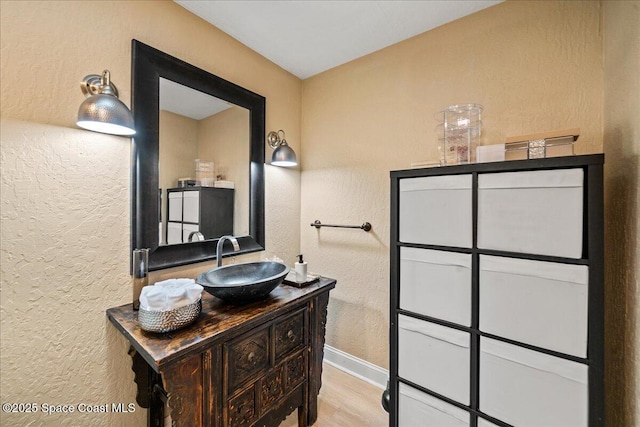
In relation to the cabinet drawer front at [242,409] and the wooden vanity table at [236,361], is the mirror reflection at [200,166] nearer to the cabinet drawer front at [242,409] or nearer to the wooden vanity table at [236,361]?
the wooden vanity table at [236,361]

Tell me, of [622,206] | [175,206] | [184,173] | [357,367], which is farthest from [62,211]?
[622,206]

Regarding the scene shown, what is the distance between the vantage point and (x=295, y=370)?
141cm

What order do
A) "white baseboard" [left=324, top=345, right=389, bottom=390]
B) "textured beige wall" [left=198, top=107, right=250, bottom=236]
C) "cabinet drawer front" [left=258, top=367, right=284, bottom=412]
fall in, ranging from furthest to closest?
"white baseboard" [left=324, top=345, right=389, bottom=390]
"textured beige wall" [left=198, top=107, right=250, bottom=236]
"cabinet drawer front" [left=258, top=367, right=284, bottom=412]

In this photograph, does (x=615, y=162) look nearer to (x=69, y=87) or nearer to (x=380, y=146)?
(x=380, y=146)

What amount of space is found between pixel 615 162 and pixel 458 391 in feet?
3.89

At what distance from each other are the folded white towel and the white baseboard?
4.67 ft

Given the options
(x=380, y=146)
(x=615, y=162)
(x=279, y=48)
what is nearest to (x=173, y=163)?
(x=279, y=48)

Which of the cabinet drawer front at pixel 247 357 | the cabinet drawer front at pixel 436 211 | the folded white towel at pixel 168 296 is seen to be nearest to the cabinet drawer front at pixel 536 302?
the cabinet drawer front at pixel 436 211

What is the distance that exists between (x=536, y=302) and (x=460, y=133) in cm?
90

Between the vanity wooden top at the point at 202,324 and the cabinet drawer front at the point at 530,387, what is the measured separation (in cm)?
90

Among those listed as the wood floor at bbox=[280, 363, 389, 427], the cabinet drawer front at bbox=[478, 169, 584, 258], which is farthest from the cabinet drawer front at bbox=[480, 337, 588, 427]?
the wood floor at bbox=[280, 363, 389, 427]

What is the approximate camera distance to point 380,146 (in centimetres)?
184

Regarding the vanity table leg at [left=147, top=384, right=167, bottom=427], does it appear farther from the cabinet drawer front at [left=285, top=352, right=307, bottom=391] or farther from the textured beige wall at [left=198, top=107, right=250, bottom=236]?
the textured beige wall at [left=198, top=107, right=250, bottom=236]

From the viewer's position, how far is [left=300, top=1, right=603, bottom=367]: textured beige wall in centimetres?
124
